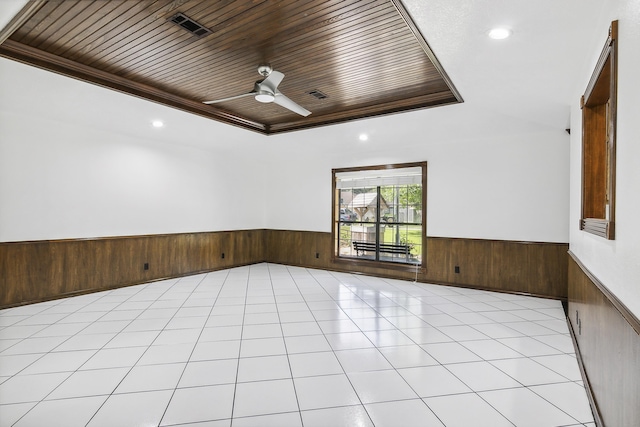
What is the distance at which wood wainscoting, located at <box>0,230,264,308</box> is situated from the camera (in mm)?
4398

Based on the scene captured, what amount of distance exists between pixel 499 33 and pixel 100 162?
5553mm

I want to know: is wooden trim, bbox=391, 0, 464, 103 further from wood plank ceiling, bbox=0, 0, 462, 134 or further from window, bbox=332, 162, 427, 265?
window, bbox=332, 162, 427, 265

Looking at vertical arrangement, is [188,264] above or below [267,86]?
below

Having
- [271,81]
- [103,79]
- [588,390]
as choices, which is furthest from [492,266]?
[103,79]

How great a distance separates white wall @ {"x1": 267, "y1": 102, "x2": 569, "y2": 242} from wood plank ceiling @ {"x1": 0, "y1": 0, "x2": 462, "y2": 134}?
0.89 m

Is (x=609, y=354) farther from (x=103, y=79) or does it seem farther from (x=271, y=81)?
(x=103, y=79)

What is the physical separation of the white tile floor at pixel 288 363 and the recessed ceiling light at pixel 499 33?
251cm

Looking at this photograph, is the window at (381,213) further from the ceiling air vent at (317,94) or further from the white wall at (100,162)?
the ceiling air vent at (317,94)

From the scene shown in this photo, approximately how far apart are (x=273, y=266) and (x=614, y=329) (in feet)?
21.6

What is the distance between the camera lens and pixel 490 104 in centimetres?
394

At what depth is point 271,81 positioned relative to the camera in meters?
3.37

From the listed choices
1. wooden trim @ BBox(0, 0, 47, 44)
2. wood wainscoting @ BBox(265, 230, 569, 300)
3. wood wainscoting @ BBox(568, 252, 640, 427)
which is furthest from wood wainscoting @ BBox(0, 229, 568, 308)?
wooden trim @ BBox(0, 0, 47, 44)

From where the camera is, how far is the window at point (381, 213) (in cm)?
631

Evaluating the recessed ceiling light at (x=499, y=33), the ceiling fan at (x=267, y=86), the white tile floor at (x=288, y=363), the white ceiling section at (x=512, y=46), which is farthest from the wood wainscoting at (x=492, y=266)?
the ceiling fan at (x=267, y=86)
